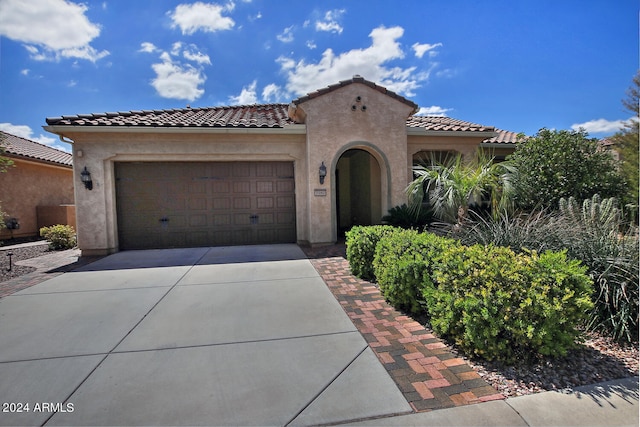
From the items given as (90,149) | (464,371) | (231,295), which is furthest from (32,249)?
(464,371)

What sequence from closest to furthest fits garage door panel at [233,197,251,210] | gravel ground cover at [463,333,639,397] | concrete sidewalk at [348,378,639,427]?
concrete sidewalk at [348,378,639,427]
gravel ground cover at [463,333,639,397]
garage door panel at [233,197,251,210]

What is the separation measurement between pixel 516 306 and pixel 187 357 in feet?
11.3

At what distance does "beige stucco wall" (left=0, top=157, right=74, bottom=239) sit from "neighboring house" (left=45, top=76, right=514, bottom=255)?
7232mm

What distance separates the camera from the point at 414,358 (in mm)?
3246

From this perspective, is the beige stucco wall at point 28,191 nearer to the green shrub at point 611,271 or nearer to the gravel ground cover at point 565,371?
the gravel ground cover at point 565,371

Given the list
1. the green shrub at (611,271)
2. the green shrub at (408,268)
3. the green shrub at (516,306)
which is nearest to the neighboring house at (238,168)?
the green shrub at (408,268)

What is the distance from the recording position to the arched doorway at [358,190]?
11039mm

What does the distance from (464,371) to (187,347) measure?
299 cm

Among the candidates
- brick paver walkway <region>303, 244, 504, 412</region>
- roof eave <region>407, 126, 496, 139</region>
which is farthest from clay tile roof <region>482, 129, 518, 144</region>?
brick paver walkway <region>303, 244, 504, 412</region>

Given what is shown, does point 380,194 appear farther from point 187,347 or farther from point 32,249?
point 32,249

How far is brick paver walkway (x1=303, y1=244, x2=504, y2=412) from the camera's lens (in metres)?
2.66

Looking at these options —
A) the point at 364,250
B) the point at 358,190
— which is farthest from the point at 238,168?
the point at 364,250

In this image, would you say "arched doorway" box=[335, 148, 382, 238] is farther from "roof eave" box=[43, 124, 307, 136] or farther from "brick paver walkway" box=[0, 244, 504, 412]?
"brick paver walkway" box=[0, 244, 504, 412]

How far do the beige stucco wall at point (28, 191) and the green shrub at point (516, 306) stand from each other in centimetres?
1705
